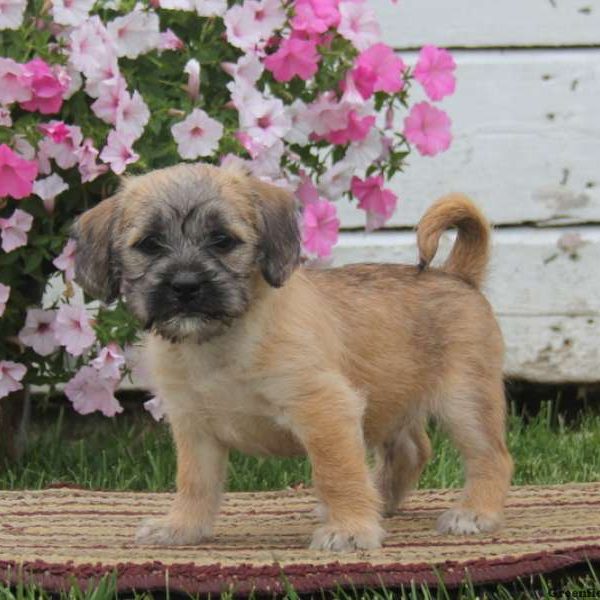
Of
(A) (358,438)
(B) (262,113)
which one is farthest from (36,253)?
(A) (358,438)

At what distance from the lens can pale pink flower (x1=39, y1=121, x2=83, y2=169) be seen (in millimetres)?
4746

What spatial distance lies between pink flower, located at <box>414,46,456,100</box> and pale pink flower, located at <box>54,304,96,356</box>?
1357mm

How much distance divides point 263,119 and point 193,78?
0.25 metres

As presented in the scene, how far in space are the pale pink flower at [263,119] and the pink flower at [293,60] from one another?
138mm

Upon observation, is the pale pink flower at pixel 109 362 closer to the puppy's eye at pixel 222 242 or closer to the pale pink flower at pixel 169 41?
the pale pink flower at pixel 169 41

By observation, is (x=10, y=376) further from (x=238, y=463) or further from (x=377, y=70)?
(x=377, y=70)

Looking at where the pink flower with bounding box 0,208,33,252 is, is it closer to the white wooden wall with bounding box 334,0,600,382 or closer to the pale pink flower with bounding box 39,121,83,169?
the pale pink flower with bounding box 39,121,83,169

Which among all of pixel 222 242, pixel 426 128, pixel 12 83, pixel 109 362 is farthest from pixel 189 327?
pixel 426 128

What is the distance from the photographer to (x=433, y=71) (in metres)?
5.08

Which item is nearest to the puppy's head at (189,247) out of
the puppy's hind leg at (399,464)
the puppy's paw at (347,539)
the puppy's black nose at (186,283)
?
the puppy's black nose at (186,283)

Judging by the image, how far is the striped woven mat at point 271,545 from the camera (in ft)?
→ 10.9

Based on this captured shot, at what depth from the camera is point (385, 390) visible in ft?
13.7

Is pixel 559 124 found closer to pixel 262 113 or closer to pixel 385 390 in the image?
pixel 262 113

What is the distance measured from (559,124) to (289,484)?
2.16 meters
